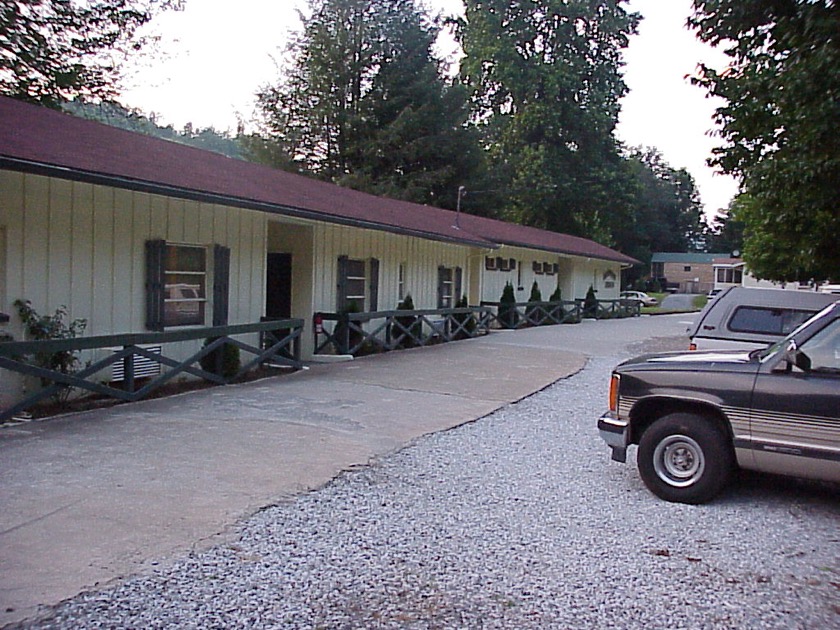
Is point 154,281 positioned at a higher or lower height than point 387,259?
lower

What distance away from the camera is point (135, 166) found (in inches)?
417

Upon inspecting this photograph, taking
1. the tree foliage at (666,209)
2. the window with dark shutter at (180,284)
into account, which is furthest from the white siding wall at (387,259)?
the tree foliage at (666,209)

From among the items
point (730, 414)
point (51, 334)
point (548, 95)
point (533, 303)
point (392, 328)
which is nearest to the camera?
point (730, 414)

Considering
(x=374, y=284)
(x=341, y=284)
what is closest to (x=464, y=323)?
(x=374, y=284)

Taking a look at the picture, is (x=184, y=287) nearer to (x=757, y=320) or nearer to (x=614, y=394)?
(x=614, y=394)

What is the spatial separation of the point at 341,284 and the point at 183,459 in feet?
30.3

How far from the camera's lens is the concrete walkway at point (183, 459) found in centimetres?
459

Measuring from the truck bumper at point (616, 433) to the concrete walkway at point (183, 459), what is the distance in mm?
2154

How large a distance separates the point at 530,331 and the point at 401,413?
602 inches

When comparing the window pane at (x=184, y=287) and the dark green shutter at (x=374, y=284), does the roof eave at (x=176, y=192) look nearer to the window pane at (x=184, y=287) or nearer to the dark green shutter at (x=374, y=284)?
the dark green shutter at (x=374, y=284)

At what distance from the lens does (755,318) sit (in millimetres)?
10406

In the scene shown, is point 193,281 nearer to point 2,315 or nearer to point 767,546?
point 2,315

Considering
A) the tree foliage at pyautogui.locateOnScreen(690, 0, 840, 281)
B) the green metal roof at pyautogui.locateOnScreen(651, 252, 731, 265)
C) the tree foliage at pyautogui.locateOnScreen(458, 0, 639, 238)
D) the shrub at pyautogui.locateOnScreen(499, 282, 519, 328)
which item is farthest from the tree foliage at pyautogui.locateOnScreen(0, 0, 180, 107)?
the green metal roof at pyautogui.locateOnScreen(651, 252, 731, 265)

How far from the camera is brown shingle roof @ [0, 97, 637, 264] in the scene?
9000 millimetres
